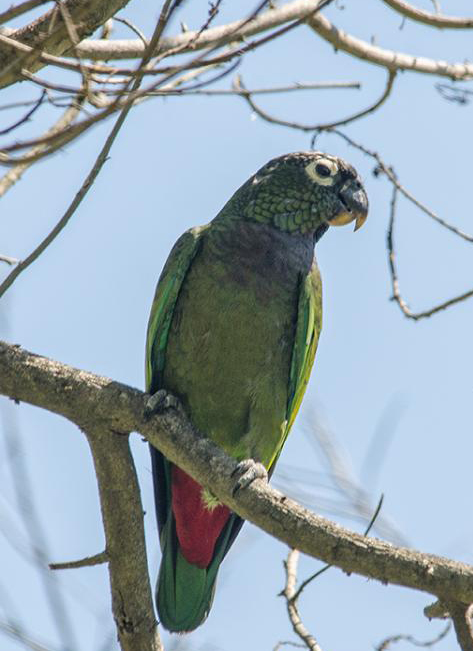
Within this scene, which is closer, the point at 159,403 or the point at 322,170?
the point at 159,403

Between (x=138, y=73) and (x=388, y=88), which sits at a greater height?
(x=388, y=88)

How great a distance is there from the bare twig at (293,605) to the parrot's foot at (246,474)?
32 centimetres

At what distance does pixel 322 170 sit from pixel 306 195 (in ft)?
0.58

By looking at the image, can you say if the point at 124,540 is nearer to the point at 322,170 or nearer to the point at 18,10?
the point at 18,10

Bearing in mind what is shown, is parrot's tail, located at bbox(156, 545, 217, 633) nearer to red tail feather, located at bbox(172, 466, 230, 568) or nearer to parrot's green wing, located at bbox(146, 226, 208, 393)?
red tail feather, located at bbox(172, 466, 230, 568)

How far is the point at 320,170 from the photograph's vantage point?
4.71 metres

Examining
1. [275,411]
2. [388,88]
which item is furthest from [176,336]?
[388,88]

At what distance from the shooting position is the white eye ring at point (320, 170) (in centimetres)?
470

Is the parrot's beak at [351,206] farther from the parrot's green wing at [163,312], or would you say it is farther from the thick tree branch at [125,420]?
the thick tree branch at [125,420]

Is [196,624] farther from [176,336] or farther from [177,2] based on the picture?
[177,2]

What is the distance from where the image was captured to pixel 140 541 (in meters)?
3.27

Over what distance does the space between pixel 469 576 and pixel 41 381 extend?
1.67 m

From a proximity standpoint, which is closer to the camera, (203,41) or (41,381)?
(41,381)

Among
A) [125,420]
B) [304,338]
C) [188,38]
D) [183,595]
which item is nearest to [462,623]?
[125,420]
